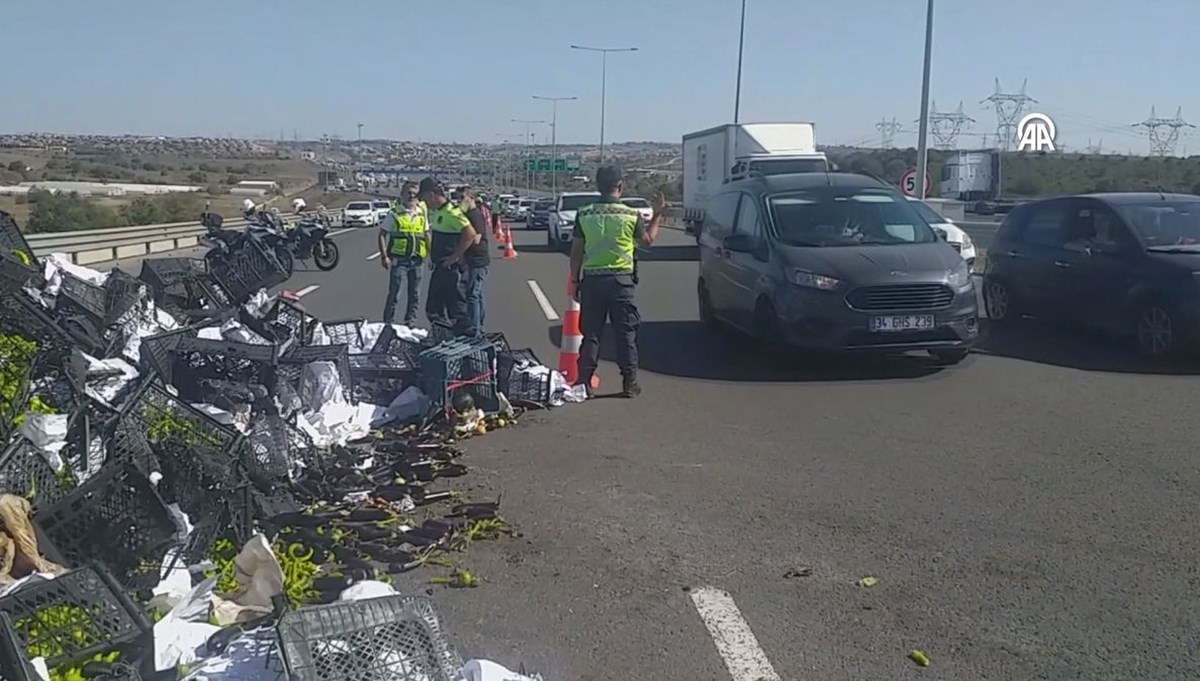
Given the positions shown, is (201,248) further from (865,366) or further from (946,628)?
(946,628)

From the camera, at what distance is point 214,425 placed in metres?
6.60

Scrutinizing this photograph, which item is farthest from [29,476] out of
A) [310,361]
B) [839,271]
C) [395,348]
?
[839,271]

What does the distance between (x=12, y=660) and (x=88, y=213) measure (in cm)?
4733

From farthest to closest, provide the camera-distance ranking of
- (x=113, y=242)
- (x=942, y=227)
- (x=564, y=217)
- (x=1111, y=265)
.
Answer: 1. (x=564, y=217)
2. (x=113, y=242)
3. (x=942, y=227)
4. (x=1111, y=265)

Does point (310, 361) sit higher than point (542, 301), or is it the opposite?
point (310, 361)

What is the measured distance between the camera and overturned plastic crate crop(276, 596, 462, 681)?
13.0 ft

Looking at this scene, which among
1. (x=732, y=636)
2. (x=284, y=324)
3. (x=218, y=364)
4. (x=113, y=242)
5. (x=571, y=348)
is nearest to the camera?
(x=732, y=636)

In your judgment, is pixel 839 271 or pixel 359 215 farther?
pixel 359 215

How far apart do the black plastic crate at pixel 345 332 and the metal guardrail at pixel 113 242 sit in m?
14.0

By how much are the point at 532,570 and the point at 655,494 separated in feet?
4.98

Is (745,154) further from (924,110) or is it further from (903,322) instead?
(903,322)

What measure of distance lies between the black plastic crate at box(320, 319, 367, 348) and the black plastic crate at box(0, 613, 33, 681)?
21.6ft

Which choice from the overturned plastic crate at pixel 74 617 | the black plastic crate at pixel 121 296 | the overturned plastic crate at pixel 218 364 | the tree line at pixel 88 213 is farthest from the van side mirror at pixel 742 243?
the tree line at pixel 88 213

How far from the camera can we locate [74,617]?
13.7 ft
